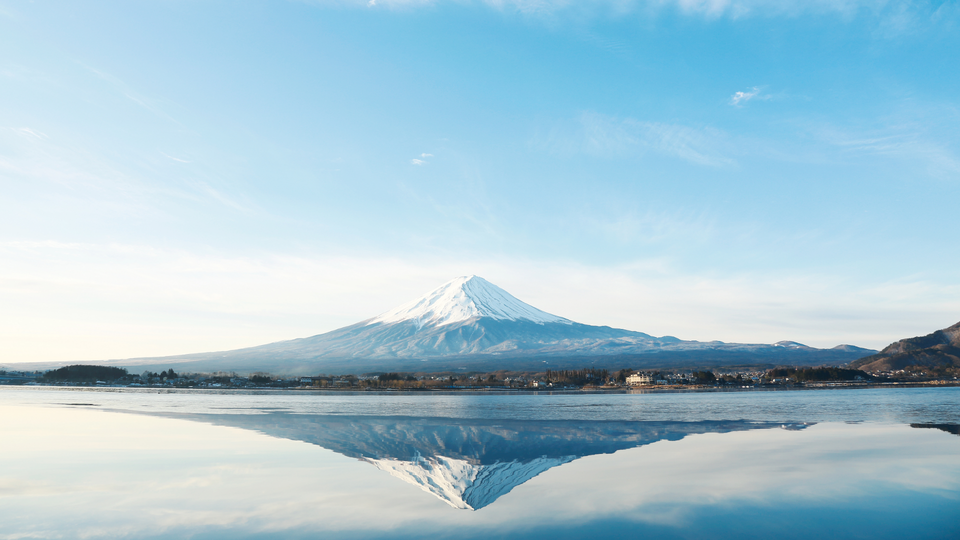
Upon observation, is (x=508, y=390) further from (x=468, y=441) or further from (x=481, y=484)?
(x=481, y=484)

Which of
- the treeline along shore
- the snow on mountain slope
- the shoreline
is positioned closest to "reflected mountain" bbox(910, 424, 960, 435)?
the snow on mountain slope

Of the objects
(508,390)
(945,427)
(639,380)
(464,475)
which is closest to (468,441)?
(464,475)

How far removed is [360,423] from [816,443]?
26.4 meters

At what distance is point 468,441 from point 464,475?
9.53m

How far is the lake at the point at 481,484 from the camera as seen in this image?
1323 centimetres

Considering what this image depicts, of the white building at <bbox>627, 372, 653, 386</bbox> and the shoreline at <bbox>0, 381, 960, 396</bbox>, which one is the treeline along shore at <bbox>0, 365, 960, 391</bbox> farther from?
the shoreline at <bbox>0, 381, 960, 396</bbox>

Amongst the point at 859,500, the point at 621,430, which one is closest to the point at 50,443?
the point at 621,430

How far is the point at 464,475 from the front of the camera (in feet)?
63.8

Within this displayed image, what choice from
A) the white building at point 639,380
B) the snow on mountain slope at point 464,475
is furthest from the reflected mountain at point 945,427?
the white building at point 639,380

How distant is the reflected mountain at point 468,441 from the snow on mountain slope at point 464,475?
26 millimetres

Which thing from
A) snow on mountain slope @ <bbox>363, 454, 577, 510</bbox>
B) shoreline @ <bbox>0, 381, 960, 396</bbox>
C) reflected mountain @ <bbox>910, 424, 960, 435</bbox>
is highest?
snow on mountain slope @ <bbox>363, 454, 577, 510</bbox>

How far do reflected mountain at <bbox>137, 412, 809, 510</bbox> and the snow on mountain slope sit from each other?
26mm

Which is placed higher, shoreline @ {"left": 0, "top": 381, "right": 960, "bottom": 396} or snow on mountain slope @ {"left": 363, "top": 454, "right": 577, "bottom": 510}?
snow on mountain slope @ {"left": 363, "top": 454, "right": 577, "bottom": 510}

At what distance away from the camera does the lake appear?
13.2 m
